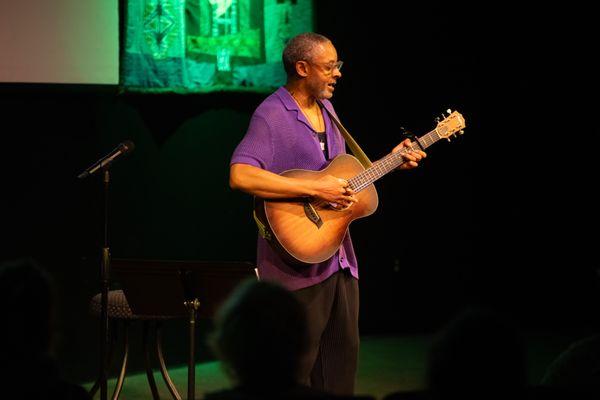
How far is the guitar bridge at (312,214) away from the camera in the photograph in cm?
459

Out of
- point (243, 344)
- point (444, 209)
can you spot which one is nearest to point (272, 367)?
point (243, 344)

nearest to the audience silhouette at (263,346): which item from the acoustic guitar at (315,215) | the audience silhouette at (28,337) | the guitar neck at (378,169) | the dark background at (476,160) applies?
the audience silhouette at (28,337)

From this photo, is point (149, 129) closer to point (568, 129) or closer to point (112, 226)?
point (112, 226)

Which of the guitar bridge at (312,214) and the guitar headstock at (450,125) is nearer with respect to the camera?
the guitar bridge at (312,214)

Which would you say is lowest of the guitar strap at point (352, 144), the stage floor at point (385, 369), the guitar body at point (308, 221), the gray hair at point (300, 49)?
the stage floor at point (385, 369)

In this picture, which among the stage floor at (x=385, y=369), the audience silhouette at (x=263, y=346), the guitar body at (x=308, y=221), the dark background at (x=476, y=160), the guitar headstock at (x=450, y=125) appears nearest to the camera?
the audience silhouette at (x=263, y=346)

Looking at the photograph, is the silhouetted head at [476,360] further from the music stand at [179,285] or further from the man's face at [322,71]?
the man's face at [322,71]

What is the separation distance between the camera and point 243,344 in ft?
8.16

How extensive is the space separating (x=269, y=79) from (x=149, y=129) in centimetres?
99

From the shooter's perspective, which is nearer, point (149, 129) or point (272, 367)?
point (272, 367)

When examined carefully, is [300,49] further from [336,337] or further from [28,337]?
[28,337]

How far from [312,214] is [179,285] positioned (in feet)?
2.42

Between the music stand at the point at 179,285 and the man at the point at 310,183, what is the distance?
20cm

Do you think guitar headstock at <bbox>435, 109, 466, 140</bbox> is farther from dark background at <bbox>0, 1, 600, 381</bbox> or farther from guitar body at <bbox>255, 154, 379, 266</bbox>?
dark background at <bbox>0, 1, 600, 381</bbox>
